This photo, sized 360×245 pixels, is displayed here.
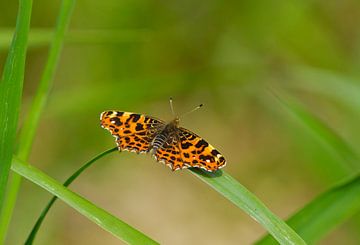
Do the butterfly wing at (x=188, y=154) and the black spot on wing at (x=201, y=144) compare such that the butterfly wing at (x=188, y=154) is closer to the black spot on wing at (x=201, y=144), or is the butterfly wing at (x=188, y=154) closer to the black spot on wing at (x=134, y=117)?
the black spot on wing at (x=201, y=144)

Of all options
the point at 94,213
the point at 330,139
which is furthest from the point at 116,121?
the point at 330,139

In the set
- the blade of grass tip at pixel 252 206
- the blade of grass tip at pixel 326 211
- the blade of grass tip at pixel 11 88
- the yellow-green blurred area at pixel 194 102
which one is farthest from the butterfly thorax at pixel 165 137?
the yellow-green blurred area at pixel 194 102

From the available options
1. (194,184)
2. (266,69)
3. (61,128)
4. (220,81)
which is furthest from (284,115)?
(61,128)

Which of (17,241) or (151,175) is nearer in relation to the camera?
(17,241)

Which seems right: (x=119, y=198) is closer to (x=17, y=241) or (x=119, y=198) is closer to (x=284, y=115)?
(x=17, y=241)

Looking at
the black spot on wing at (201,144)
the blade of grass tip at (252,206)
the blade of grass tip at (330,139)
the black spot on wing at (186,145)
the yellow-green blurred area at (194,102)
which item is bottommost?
the yellow-green blurred area at (194,102)

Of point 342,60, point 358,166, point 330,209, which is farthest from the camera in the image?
point 342,60
